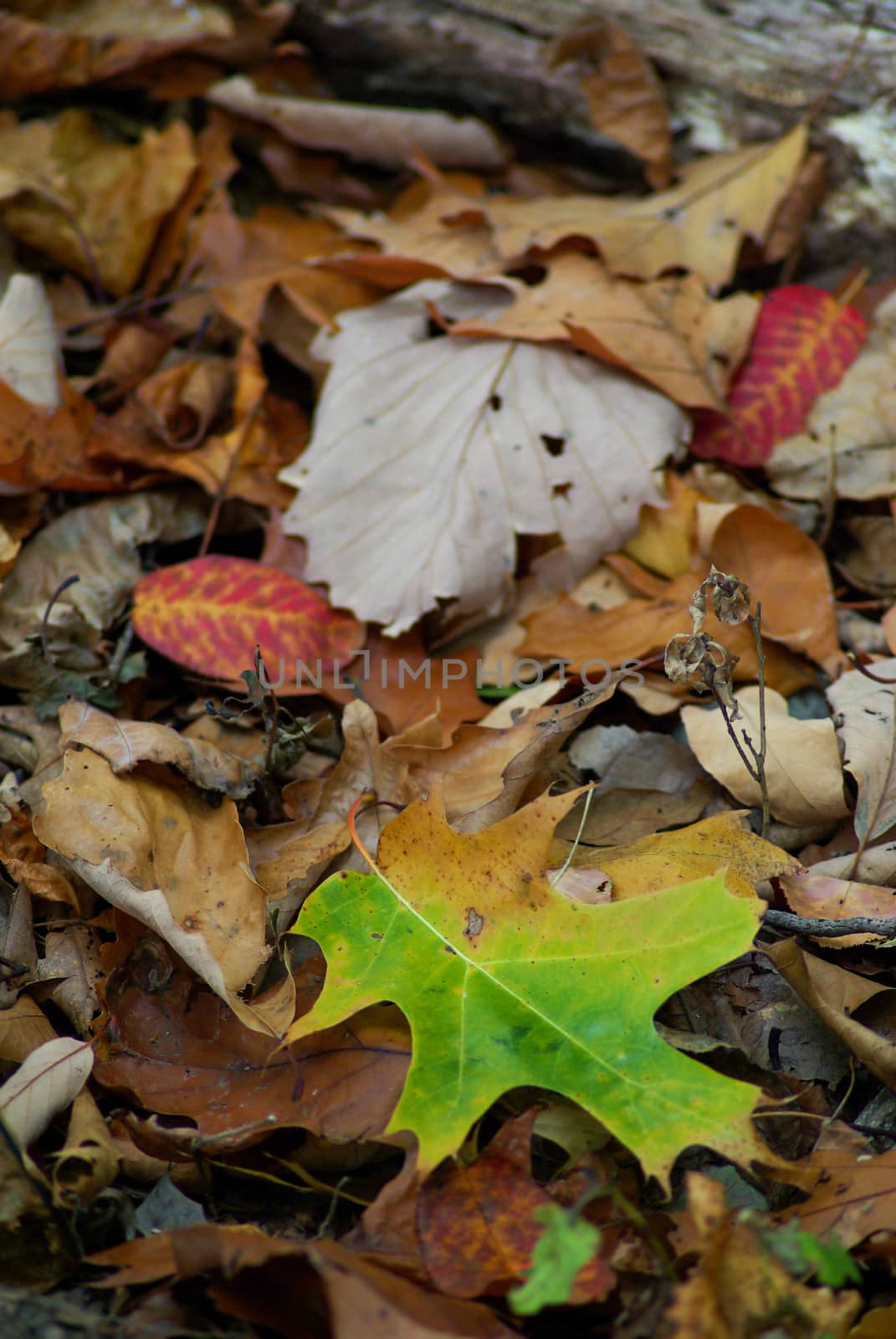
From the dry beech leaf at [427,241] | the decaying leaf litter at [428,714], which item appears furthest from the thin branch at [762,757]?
the dry beech leaf at [427,241]

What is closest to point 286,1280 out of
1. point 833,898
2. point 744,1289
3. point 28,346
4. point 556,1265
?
point 556,1265

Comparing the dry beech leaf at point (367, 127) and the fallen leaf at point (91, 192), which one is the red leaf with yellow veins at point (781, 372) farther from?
the fallen leaf at point (91, 192)

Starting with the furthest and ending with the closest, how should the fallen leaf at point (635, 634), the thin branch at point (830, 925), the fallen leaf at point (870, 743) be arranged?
the fallen leaf at point (635, 634) < the fallen leaf at point (870, 743) < the thin branch at point (830, 925)

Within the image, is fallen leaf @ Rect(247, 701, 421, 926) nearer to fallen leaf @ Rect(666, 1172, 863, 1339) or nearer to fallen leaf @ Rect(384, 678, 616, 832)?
fallen leaf @ Rect(384, 678, 616, 832)

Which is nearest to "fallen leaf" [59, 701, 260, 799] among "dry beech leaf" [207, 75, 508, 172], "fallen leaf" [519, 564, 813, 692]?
"fallen leaf" [519, 564, 813, 692]

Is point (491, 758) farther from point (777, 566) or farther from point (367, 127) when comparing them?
point (367, 127)
